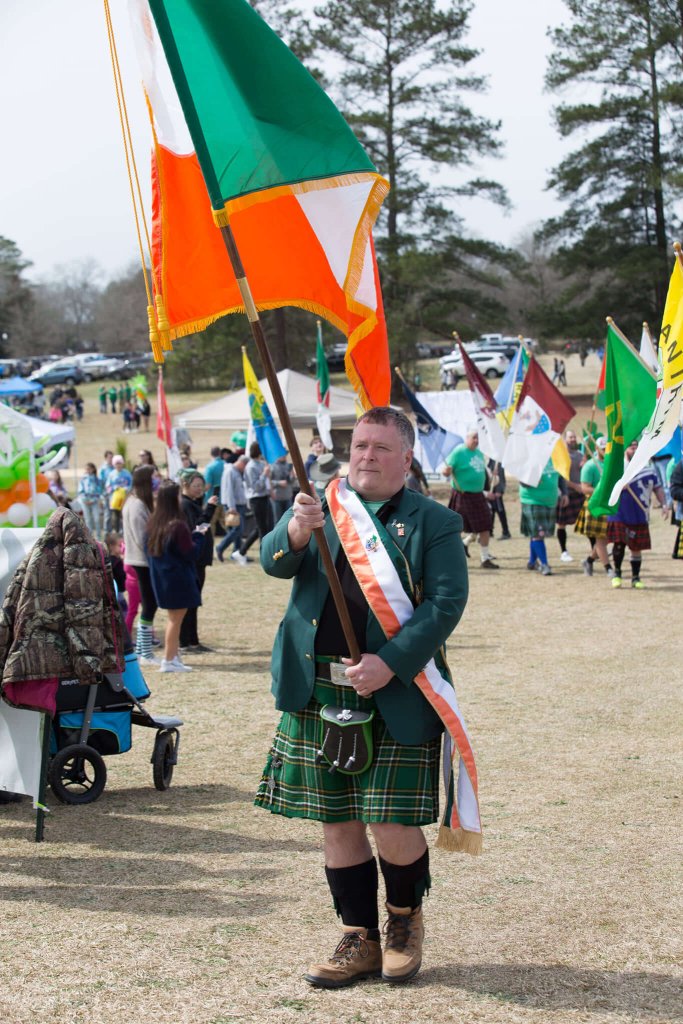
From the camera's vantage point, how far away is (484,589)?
15625mm

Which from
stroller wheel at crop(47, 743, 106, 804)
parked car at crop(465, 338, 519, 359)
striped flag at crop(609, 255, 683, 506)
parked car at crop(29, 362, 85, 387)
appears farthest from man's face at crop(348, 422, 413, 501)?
parked car at crop(29, 362, 85, 387)

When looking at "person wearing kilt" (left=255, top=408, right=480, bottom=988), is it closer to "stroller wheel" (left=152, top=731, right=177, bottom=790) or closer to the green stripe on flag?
the green stripe on flag

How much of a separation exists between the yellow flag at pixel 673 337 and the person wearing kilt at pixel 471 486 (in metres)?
7.96

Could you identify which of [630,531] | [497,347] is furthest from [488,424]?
[497,347]

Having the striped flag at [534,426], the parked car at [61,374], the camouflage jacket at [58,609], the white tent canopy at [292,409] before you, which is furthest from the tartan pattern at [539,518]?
the parked car at [61,374]

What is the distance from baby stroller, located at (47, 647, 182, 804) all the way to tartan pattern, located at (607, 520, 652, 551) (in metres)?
8.75

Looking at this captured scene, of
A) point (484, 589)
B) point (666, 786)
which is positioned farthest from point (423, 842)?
point (484, 589)

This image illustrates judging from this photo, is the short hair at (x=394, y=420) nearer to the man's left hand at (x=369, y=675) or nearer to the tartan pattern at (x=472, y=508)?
the man's left hand at (x=369, y=675)

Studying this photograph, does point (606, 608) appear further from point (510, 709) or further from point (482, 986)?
point (482, 986)

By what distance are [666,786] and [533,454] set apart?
9.87 m

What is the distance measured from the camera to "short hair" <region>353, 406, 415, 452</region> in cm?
425

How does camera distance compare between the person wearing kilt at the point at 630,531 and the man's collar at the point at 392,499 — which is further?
the person wearing kilt at the point at 630,531

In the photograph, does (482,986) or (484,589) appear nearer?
(482,986)

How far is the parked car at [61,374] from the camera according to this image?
70.2 m
